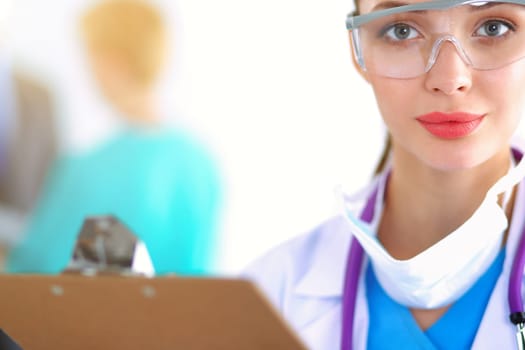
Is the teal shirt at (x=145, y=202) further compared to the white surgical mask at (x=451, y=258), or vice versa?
the teal shirt at (x=145, y=202)

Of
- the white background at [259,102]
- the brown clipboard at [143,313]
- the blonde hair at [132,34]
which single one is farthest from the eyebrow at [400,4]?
the blonde hair at [132,34]

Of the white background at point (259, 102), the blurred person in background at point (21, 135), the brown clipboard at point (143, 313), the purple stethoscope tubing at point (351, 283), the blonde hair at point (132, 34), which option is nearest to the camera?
the brown clipboard at point (143, 313)

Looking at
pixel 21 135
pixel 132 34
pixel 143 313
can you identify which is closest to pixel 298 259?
pixel 143 313

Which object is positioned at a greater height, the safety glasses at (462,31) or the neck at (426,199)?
the safety glasses at (462,31)

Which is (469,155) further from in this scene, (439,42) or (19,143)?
(19,143)

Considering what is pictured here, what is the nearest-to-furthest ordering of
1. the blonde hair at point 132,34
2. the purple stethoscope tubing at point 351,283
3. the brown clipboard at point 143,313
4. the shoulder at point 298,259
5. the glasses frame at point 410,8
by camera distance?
the brown clipboard at point 143,313, the glasses frame at point 410,8, the purple stethoscope tubing at point 351,283, the shoulder at point 298,259, the blonde hair at point 132,34

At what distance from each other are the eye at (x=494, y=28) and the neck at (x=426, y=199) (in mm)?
172

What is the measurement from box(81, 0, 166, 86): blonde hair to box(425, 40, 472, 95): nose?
1.59 m

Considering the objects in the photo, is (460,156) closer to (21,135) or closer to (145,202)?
(145,202)

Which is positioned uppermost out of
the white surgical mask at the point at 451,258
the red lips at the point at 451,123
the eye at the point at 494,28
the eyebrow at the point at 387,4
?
the eyebrow at the point at 387,4

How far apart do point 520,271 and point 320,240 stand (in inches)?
12.0

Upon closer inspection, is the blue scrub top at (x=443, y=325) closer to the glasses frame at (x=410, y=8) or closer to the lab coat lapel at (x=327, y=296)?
Result: the lab coat lapel at (x=327, y=296)

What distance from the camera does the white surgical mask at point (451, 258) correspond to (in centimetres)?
99

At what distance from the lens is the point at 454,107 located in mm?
961
